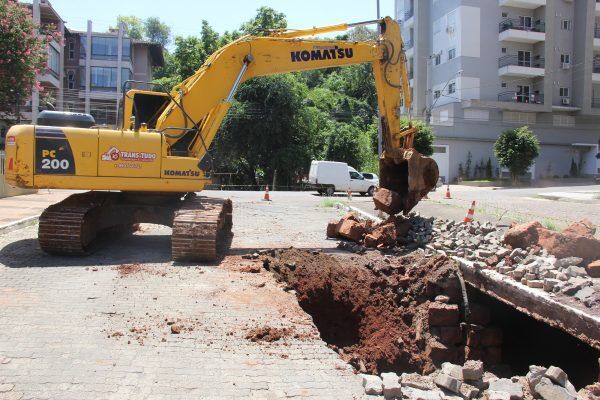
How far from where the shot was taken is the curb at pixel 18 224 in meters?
11.6

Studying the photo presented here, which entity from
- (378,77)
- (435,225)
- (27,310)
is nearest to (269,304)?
(27,310)

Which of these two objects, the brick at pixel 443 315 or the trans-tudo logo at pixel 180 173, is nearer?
the brick at pixel 443 315

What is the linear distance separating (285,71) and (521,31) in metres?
41.4

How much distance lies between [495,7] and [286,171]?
24431mm

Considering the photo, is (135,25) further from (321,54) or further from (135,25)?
(321,54)

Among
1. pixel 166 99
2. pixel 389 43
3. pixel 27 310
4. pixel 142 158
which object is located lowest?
pixel 27 310

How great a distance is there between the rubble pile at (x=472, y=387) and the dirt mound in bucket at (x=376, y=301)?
1.79 metres

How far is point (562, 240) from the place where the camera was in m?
7.16

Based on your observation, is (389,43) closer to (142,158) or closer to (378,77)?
(378,77)

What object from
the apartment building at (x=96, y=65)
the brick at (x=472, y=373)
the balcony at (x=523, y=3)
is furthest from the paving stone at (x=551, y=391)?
the apartment building at (x=96, y=65)

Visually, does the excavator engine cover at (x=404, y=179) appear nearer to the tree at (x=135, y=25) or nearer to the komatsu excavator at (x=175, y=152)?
the komatsu excavator at (x=175, y=152)

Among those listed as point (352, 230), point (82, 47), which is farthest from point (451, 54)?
point (352, 230)

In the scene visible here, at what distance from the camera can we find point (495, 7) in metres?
46.2

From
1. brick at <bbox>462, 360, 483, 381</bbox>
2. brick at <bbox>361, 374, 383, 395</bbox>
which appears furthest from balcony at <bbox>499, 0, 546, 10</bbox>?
brick at <bbox>361, 374, 383, 395</bbox>
